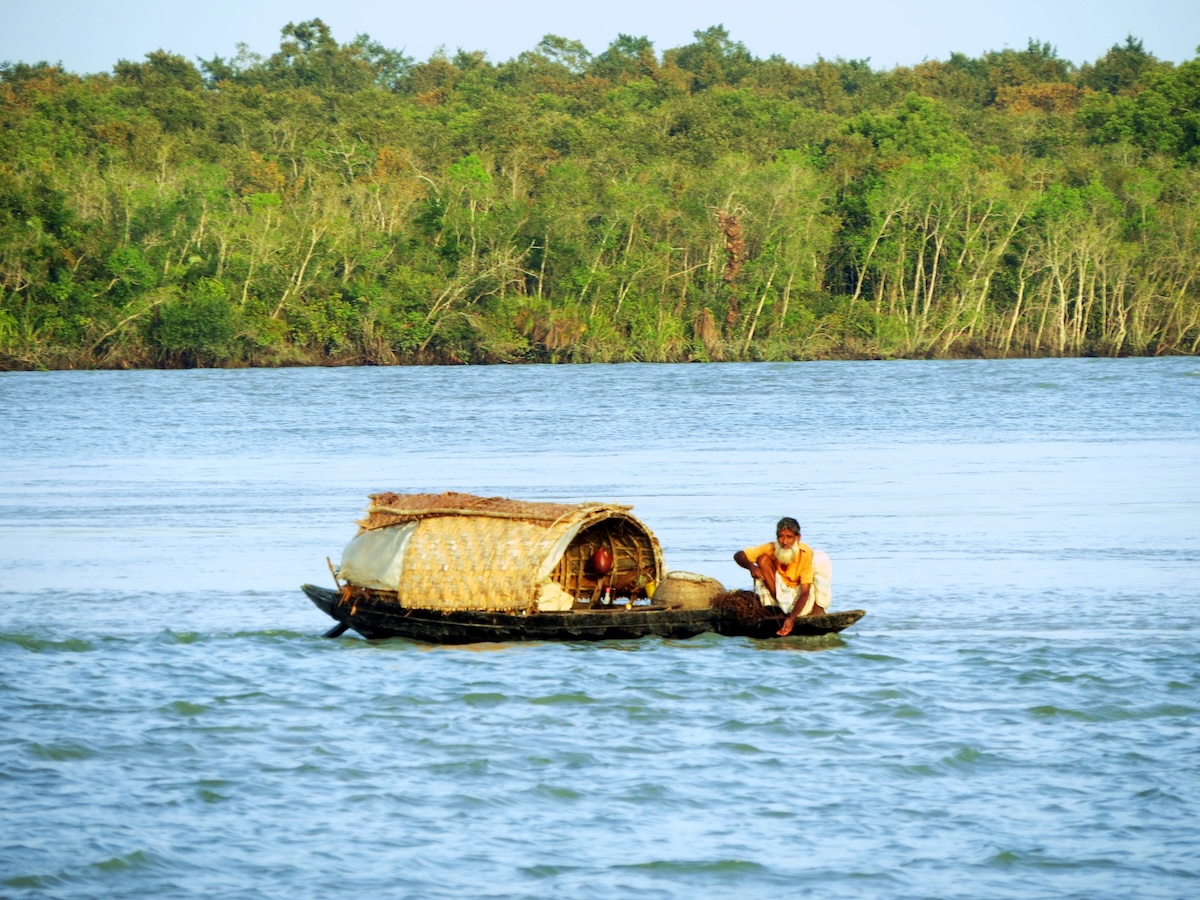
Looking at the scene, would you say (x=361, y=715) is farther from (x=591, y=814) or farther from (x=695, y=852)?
(x=695, y=852)

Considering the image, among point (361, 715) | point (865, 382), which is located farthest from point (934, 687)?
point (865, 382)

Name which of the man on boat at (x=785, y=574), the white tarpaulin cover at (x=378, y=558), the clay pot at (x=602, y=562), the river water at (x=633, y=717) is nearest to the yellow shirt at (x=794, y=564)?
the man on boat at (x=785, y=574)

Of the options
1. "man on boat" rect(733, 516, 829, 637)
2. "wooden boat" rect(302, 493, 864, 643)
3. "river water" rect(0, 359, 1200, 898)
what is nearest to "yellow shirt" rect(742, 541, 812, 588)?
"man on boat" rect(733, 516, 829, 637)

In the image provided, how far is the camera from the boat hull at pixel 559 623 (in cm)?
1415

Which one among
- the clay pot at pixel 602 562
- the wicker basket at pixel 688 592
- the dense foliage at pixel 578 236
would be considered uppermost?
the dense foliage at pixel 578 236

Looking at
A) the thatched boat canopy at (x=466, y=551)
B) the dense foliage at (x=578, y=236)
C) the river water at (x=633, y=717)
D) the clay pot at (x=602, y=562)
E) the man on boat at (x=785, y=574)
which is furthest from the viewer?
the dense foliage at (x=578, y=236)

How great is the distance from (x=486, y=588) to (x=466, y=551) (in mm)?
350

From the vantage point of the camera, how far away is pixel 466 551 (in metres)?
14.3

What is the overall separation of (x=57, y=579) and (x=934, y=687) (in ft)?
31.6

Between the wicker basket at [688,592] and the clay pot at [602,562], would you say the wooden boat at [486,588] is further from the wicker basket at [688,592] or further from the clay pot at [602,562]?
the clay pot at [602,562]

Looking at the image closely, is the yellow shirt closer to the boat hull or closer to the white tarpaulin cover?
the boat hull

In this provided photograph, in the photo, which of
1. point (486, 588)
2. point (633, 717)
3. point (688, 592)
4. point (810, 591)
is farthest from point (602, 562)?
point (633, 717)

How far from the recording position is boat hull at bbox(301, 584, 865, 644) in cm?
1415

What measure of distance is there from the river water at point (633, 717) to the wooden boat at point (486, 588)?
0.80 ft
